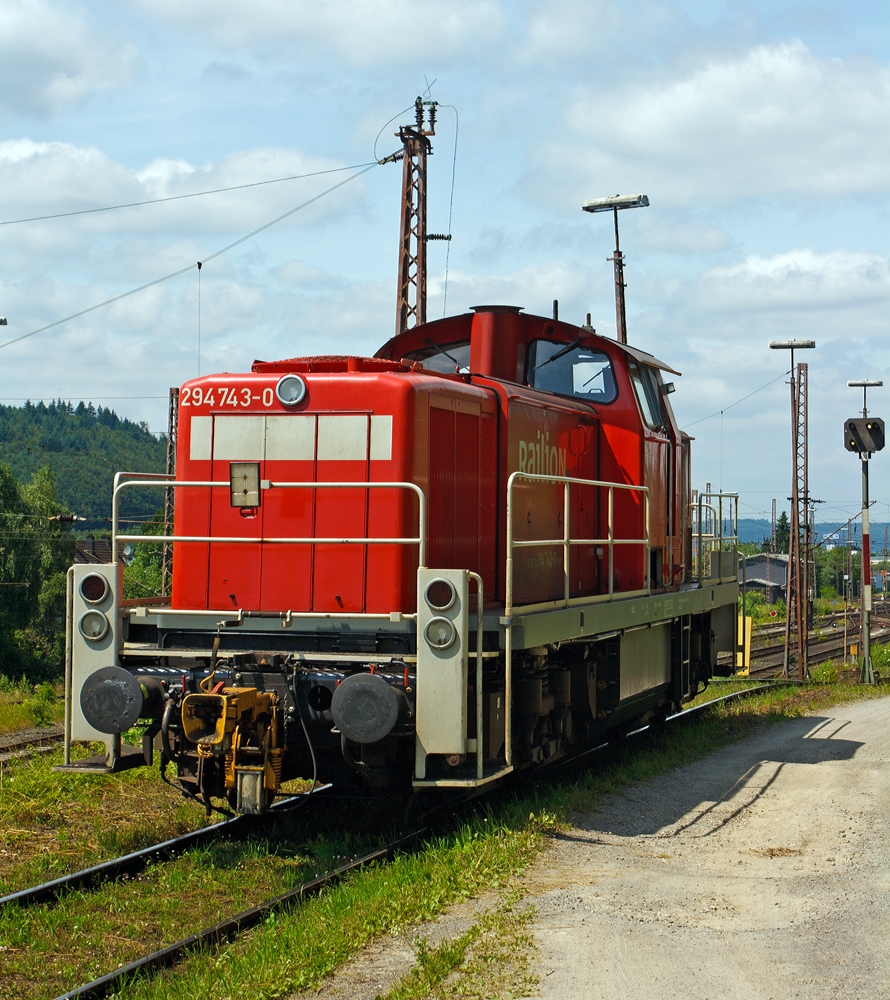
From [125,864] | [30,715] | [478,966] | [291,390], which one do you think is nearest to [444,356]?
[291,390]

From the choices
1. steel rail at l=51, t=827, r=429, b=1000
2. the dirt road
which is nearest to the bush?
the dirt road

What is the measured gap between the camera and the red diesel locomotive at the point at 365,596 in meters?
6.73

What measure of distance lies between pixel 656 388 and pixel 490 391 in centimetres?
322

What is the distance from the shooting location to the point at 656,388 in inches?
441

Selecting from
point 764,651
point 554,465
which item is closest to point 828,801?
point 554,465

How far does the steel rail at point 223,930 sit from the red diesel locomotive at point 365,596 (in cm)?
50

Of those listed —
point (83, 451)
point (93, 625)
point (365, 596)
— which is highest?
point (83, 451)

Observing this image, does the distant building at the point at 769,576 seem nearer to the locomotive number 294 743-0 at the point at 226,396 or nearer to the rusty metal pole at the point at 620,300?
the rusty metal pole at the point at 620,300

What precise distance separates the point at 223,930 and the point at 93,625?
2453mm

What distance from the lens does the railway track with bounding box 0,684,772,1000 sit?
5125mm

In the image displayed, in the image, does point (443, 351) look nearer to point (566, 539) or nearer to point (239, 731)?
point (566, 539)

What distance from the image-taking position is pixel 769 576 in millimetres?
85875

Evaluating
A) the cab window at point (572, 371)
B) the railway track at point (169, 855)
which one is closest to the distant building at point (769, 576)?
the cab window at point (572, 371)

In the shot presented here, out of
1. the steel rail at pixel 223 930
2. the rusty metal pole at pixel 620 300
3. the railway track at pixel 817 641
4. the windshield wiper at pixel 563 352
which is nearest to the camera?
the steel rail at pixel 223 930
